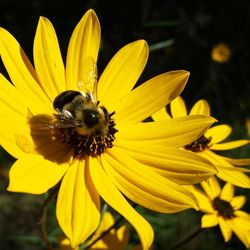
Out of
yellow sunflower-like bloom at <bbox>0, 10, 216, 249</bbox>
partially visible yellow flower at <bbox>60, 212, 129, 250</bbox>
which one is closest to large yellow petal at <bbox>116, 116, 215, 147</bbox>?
yellow sunflower-like bloom at <bbox>0, 10, 216, 249</bbox>

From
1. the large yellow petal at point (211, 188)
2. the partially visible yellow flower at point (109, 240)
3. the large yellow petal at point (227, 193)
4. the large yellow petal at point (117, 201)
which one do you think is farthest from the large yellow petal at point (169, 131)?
the large yellow petal at point (227, 193)

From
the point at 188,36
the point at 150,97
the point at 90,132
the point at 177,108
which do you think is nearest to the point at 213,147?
the point at 177,108

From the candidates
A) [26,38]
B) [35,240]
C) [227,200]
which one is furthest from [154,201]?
[26,38]

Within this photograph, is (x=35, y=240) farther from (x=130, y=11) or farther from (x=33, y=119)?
(x=130, y=11)

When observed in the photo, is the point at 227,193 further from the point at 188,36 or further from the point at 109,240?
the point at 188,36

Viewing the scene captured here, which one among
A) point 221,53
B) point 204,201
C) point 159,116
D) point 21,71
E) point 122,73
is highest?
point 21,71

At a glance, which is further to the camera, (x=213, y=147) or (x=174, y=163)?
(x=213, y=147)
